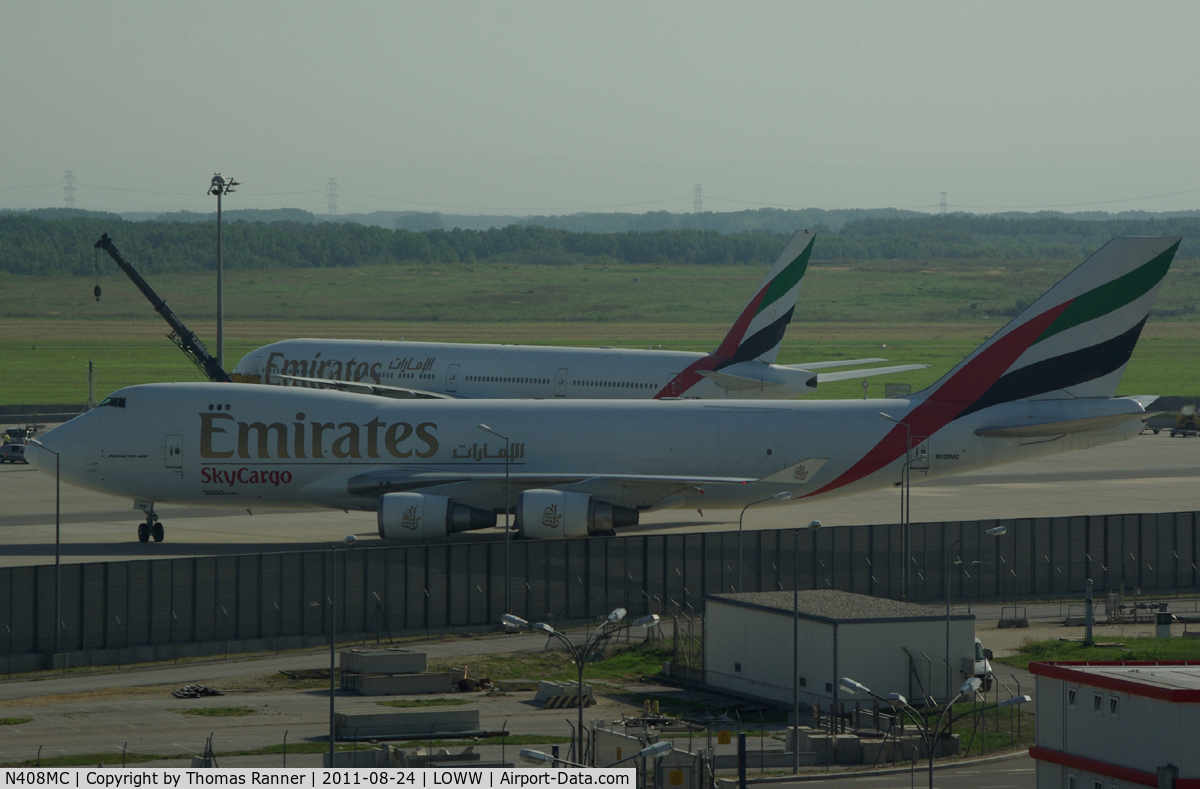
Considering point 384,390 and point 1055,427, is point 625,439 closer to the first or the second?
point 1055,427

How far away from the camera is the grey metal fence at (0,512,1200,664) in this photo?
4530 cm

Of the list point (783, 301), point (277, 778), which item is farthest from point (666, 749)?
point (783, 301)

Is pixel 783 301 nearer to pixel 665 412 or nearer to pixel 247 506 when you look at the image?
pixel 665 412

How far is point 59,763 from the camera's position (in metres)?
32.3

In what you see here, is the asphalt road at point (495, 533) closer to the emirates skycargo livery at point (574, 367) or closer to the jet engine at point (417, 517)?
the jet engine at point (417, 517)

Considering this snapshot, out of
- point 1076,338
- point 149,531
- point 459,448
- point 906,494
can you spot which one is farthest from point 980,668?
point 149,531

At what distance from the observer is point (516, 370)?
87.7 m

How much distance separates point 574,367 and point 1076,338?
33787 millimetres

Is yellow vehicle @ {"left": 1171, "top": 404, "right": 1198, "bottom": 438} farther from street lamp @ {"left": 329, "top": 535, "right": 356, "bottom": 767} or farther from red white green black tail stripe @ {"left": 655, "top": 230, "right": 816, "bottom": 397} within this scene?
street lamp @ {"left": 329, "top": 535, "right": 356, "bottom": 767}

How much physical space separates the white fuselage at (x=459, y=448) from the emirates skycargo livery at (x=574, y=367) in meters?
19.7

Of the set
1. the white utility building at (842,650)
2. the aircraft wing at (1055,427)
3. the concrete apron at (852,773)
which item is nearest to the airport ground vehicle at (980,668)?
the white utility building at (842,650)

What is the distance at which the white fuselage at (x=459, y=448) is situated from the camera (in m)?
58.4

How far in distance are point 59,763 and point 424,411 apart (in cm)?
2850

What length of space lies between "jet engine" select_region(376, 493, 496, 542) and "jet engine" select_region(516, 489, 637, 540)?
2.38 meters
